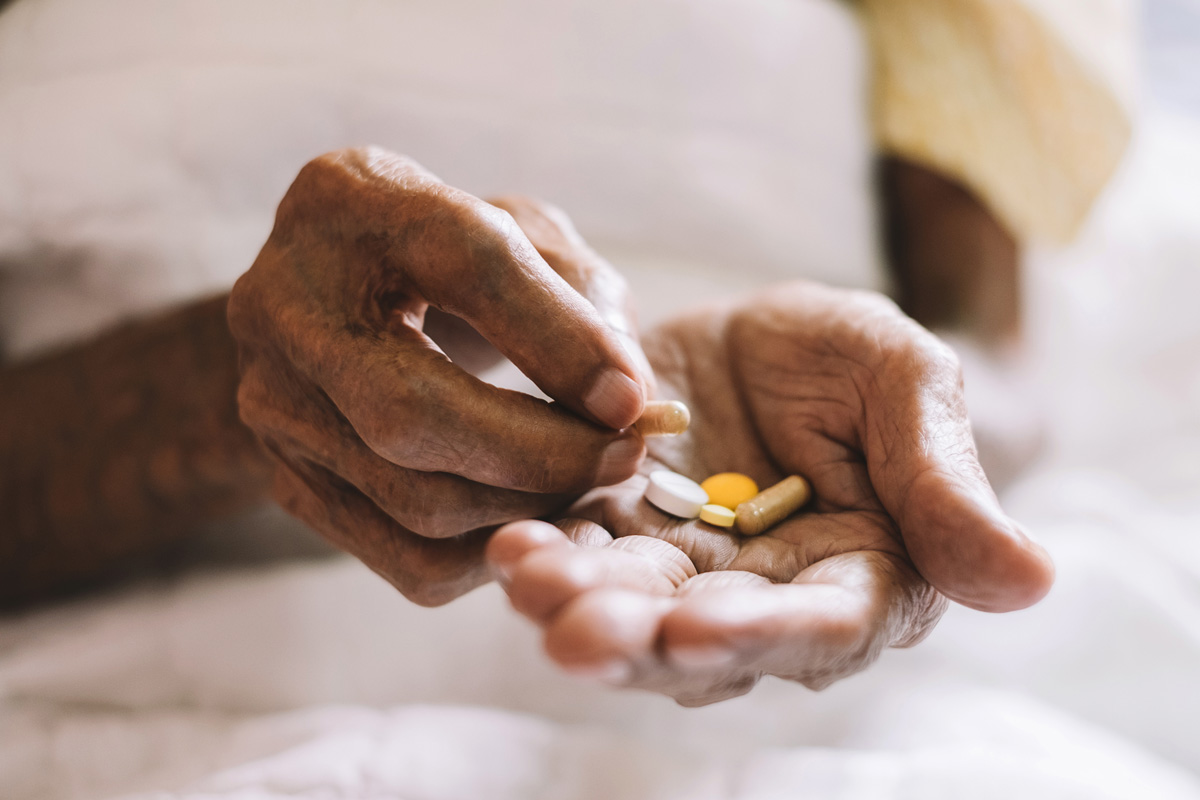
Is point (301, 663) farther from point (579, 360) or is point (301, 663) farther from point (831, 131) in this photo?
point (831, 131)

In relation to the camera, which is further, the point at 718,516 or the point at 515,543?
the point at 718,516

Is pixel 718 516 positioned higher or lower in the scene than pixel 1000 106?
lower

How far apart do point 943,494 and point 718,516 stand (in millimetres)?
241

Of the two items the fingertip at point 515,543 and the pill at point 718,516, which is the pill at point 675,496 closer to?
the pill at point 718,516

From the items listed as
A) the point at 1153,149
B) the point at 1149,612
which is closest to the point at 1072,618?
the point at 1149,612

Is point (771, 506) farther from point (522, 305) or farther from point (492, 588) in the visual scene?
point (492, 588)

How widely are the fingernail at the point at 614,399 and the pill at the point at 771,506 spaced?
0.17m

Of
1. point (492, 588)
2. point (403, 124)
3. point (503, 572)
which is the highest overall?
point (403, 124)

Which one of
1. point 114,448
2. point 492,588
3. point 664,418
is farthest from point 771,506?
point 114,448

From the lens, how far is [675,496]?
0.84m

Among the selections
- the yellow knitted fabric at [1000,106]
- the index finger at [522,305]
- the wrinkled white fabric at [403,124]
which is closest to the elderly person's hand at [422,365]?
the index finger at [522,305]

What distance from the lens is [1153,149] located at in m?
2.21

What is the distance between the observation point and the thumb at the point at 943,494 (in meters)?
0.63

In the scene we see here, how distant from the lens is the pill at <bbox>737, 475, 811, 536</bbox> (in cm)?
83
